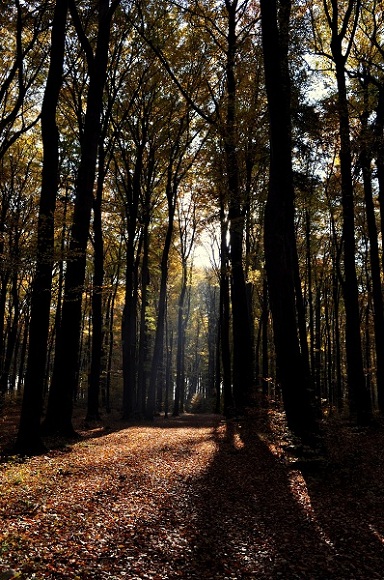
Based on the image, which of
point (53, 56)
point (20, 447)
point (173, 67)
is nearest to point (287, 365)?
point (20, 447)

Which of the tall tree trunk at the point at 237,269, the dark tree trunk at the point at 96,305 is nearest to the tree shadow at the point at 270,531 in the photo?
the tall tree trunk at the point at 237,269

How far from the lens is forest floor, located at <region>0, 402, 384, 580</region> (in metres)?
4.14

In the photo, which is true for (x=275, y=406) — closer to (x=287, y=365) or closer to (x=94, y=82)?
(x=287, y=365)

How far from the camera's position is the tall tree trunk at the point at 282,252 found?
850cm

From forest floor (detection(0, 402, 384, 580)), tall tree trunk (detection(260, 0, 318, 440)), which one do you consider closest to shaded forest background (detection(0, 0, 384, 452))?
tall tree trunk (detection(260, 0, 318, 440))

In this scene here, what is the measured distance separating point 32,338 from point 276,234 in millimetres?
6139

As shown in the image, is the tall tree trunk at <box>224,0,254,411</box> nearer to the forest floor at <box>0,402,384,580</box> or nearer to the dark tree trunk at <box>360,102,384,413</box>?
the dark tree trunk at <box>360,102,384,413</box>

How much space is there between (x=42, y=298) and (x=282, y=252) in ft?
18.5

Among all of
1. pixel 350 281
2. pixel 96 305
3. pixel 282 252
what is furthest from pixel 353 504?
pixel 96 305

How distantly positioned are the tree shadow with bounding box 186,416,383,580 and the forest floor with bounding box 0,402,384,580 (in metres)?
0.02

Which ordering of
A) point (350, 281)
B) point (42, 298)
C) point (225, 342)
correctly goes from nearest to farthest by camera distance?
point (42, 298) → point (350, 281) → point (225, 342)

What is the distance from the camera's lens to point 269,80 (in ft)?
30.3

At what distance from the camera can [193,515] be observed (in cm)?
558

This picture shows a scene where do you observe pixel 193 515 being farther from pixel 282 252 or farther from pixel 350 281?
pixel 350 281
